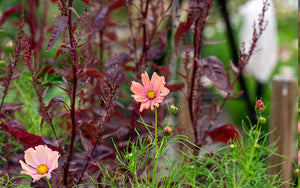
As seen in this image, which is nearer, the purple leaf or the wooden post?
the purple leaf

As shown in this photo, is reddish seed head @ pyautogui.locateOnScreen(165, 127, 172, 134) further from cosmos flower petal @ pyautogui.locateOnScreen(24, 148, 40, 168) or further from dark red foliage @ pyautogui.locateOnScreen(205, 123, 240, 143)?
dark red foliage @ pyautogui.locateOnScreen(205, 123, 240, 143)

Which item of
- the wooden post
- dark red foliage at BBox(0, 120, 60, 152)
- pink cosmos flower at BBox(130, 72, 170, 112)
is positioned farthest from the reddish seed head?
the wooden post

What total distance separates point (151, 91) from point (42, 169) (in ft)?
0.61

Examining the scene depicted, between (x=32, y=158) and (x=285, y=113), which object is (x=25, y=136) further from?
(x=285, y=113)

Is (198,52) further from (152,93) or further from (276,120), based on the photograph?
(276,120)

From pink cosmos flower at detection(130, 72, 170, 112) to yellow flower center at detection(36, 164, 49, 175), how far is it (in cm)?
16

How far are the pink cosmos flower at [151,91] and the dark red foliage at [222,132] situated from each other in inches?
12.7

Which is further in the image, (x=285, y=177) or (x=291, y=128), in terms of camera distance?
(x=291, y=128)

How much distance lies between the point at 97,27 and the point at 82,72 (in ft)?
1.08

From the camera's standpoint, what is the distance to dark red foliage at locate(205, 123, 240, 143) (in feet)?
3.27

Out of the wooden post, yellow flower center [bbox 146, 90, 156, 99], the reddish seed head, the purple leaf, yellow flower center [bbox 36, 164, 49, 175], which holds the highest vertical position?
the purple leaf

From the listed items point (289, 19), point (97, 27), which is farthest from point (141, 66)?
point (289, 19)

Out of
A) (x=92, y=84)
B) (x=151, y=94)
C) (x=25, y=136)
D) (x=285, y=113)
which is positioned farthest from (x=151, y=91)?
(x=285, y=113)

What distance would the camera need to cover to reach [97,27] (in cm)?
113
